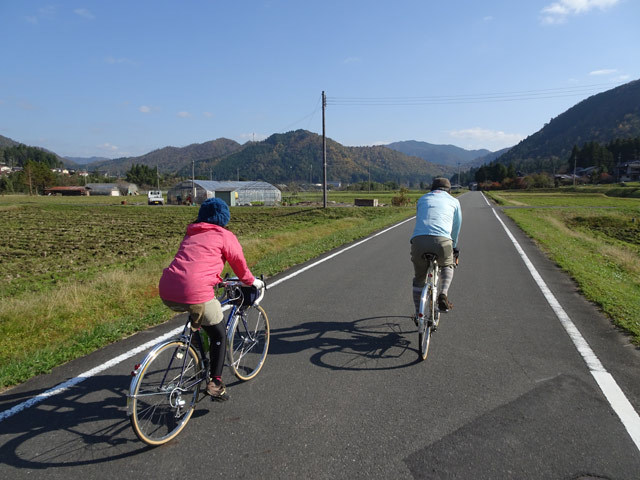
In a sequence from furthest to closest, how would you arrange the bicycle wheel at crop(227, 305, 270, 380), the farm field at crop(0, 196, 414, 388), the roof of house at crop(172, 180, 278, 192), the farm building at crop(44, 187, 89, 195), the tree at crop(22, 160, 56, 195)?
the farm building at crop(44, 187, 89, 195)
the tree at crop(22, 160, 56, 195)
the roof of house at crop(172, 180, 278, 192)
the farm field at crop(0, 196, 414, 388)
the bicycle wheel at crop(227, 305, 270, 380)

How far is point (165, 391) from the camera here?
122 inches

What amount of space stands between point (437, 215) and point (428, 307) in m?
1.08

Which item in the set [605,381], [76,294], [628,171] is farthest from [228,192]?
[628,171]

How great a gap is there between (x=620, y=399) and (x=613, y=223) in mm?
30342

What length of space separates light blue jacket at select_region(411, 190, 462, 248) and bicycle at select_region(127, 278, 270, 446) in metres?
2.17

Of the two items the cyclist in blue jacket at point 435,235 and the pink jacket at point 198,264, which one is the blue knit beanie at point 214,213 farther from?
the cyclist in blue jacket at point 435,235

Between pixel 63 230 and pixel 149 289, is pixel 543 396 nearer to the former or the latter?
pixel 149 289

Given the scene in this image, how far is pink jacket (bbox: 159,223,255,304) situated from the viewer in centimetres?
317

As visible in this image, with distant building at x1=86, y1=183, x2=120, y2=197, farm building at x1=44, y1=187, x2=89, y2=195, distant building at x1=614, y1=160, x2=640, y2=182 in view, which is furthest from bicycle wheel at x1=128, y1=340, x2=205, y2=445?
farm building at x1=44, y1=187, x2=89, y2=195

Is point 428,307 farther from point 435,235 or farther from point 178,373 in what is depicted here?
point 178,373

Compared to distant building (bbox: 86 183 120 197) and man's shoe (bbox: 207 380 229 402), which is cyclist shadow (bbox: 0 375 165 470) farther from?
distant building (bbox: 86 183 120 197)

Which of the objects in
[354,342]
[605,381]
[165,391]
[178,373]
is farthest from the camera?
[354,342]

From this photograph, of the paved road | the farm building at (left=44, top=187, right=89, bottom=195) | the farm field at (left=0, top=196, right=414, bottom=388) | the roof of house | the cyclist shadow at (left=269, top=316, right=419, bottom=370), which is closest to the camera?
the paved road

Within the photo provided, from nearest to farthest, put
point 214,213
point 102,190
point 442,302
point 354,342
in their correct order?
point 214,213 < point 354,342 < point 442,302 < point 102,190
